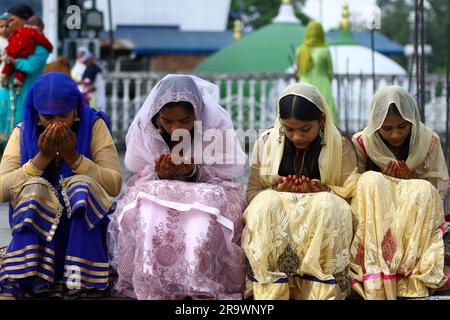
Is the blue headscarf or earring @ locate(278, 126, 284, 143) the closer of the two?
the blue headscarf

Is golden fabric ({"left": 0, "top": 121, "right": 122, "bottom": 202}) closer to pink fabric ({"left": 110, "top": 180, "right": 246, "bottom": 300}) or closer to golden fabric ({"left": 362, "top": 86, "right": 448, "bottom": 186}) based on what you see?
pink fabric ({"left": 110, "top": 180, "right": 246, "bottom": 300})

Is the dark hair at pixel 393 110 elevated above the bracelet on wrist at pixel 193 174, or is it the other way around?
the dark hair at pixel 393 110

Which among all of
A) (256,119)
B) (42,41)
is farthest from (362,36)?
(42,41)

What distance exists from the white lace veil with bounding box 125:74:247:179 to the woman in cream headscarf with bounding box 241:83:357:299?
0.31m

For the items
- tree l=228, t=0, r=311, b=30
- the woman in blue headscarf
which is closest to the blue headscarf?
the woman in blue headscarf

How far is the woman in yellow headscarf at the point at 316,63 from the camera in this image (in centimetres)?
1112

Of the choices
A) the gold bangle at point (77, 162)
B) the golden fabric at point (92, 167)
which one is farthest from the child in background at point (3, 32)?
the gold bangle at point (77, 162)

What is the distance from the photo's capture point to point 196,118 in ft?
15.0

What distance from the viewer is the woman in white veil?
13.8 feet

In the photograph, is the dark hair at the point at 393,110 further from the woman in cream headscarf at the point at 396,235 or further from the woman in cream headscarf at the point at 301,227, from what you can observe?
the woman in cream headscarf at the point at 301,227

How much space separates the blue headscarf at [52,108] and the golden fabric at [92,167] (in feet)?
Answer: 0.13

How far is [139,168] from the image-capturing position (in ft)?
15.2

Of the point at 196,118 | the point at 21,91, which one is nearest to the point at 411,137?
the point at 196,118

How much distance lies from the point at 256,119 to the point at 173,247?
30.1 feet
